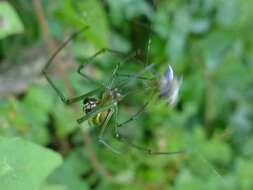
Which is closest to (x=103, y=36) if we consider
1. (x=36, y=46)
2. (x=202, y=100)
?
(x=36, y=46)

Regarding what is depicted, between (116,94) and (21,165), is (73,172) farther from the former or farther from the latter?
(21,165)

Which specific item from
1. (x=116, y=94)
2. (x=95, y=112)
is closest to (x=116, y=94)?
(x=116, y=94)

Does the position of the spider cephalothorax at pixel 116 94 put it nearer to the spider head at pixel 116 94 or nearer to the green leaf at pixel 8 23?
the spider head at pixel 116 94

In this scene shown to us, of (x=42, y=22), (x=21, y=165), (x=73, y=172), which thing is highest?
(x=21, y=165)

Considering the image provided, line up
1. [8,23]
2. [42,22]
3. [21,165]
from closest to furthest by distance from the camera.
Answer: [21,165], [8,23], [42,22]

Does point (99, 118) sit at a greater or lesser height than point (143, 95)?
greater

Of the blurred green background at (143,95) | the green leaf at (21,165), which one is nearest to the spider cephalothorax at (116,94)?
the green leaf at (21,165)
